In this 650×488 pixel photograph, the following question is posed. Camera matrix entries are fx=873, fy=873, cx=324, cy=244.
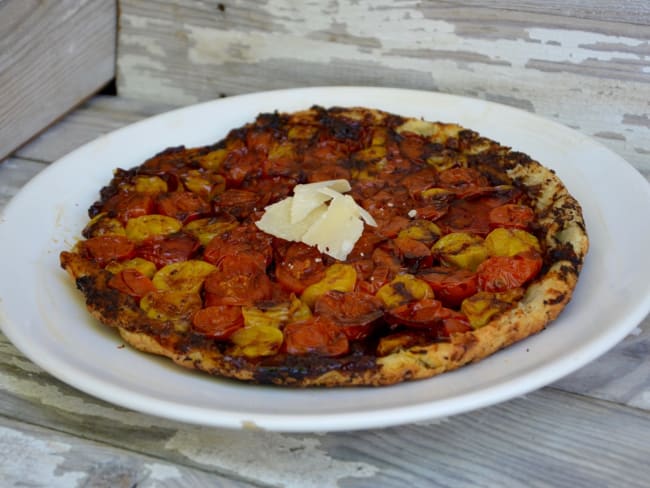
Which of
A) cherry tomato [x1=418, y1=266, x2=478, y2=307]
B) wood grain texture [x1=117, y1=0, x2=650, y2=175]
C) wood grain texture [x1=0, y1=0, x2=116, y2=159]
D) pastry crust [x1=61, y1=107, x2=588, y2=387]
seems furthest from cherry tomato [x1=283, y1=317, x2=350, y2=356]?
wood grain texture [x1=0, y1=0, x2=116, y2=159]

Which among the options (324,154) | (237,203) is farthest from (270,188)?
(324,154)

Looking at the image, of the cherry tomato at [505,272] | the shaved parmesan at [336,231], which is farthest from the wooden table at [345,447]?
the shaved parmesan at [336,231]

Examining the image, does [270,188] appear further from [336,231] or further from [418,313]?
[418,313]

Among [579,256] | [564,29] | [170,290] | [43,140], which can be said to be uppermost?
[564,29]

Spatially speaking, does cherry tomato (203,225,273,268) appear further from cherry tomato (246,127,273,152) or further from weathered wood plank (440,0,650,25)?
weathered wood plank (440,0,650,25)

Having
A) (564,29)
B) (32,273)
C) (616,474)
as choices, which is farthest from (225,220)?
(564,29)

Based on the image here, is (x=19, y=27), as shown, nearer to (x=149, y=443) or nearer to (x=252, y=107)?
(x=252, y=107)
